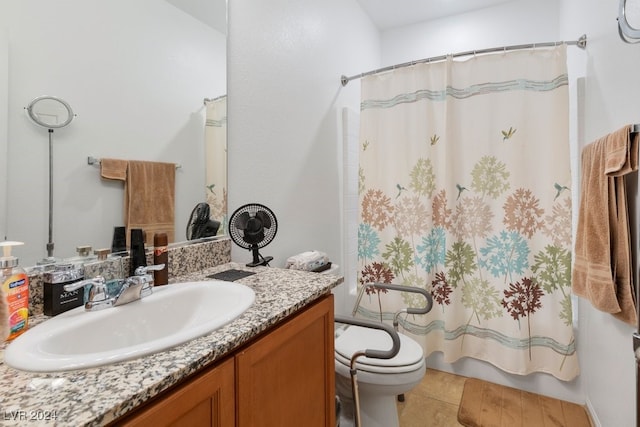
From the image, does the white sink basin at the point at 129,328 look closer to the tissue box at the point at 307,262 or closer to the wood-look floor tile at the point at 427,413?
the tissue box at the point at 307,262

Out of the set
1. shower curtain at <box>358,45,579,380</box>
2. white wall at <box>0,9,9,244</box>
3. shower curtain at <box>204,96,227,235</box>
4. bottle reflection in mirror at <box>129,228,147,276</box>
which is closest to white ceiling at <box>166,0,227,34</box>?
shower curtain at <box>204,96,227,235</box>

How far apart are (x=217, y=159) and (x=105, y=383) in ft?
3.20

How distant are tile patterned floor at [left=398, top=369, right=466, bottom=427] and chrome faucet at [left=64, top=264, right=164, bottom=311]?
4.80 feet

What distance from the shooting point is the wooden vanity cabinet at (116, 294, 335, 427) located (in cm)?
53

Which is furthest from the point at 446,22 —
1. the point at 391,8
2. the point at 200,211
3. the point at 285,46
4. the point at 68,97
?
the point at 68,97

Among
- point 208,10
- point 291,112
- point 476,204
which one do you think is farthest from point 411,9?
point 208,10

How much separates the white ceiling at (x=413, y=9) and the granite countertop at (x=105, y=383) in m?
2.68

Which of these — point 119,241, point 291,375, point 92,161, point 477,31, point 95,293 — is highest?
point 477,31

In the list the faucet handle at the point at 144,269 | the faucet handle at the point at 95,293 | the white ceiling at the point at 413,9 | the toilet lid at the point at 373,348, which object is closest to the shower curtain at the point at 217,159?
the faucet handle at the point at 144,269

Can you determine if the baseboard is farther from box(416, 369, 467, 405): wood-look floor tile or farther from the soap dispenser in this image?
the soap dispenser

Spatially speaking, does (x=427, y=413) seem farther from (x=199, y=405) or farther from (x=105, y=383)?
(x=105, y=383)

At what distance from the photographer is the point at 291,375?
0.83 meters

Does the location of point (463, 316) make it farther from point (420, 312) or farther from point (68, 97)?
point (68, 97)

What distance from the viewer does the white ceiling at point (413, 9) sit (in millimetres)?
2404
